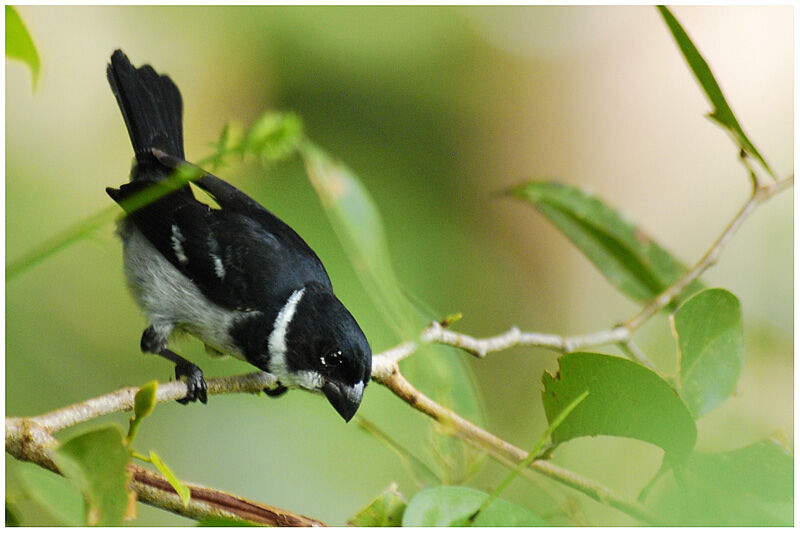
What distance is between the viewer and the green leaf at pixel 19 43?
480mm

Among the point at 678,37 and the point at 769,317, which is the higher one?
the point at 678,37

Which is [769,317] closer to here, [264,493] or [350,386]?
[350,386]

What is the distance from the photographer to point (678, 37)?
2.48 ft

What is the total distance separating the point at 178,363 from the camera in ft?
3.49

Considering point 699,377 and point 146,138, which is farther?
point 146,138

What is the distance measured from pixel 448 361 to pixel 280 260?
0.95 ft

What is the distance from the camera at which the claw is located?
0.87m

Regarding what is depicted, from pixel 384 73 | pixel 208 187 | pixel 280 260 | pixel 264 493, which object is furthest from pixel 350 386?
pixel 384 73

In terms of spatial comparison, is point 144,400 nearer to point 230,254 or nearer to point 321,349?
point 321,349

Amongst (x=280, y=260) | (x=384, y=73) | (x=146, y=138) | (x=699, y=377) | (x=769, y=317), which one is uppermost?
(x=384, y=73)

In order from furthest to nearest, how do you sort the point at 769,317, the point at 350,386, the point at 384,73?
1. the point at 384,73
2. the point at 769,317
3. the point at 350,386

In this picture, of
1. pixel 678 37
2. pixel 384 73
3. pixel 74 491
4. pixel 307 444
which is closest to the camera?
pixel 74 491

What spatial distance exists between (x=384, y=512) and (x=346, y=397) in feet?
0.89

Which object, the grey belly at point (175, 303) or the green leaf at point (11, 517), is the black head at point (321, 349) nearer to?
the grey belly at point (175, 303)
